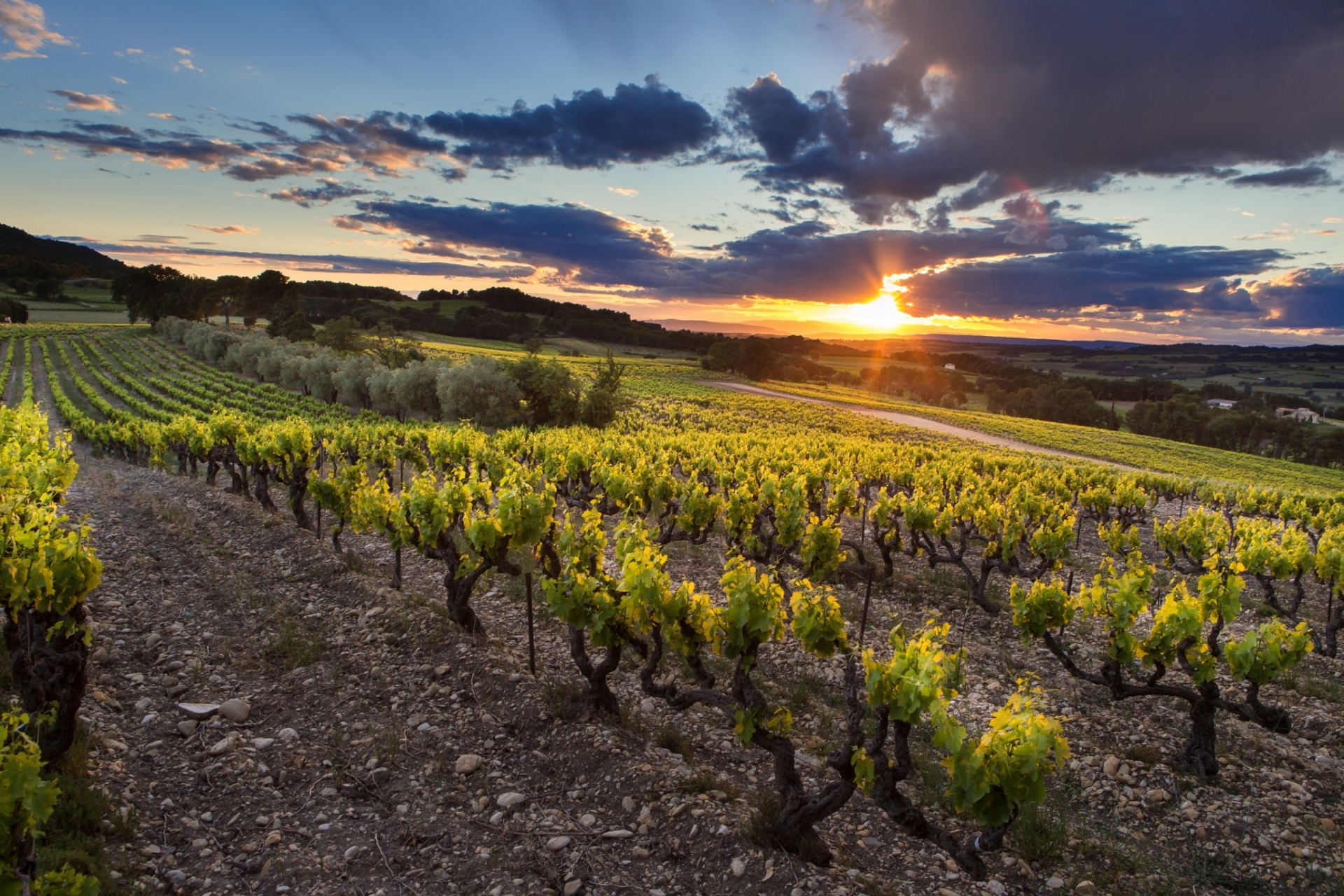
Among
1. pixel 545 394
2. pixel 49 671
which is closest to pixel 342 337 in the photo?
pixel 545 394

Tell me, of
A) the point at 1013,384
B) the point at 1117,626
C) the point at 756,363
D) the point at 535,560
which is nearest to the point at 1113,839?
the point at 1117,626

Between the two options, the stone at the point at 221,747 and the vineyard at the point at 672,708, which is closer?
the vineyard at the point at 672,708

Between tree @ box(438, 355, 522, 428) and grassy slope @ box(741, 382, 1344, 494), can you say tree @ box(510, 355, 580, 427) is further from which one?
grassy slope @ box(741, 382, 1344, 494)

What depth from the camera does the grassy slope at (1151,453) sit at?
52.9m

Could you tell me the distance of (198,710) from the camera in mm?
8453

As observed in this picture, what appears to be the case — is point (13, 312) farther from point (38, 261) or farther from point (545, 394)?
point (545, 394)

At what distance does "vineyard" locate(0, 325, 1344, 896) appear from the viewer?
6.44 meters

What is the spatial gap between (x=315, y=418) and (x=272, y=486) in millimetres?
25026

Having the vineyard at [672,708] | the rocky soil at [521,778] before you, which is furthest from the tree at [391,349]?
the rocky soil at [521,778]

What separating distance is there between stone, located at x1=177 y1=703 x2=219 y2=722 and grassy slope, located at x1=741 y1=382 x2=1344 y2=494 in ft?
191

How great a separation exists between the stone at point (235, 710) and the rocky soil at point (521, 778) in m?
0.03

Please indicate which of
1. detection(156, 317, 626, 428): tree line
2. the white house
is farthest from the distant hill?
the white house

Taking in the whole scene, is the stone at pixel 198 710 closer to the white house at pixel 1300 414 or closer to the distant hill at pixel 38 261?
the white house at pixel 1300 414

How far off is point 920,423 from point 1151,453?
2169 centimetres
